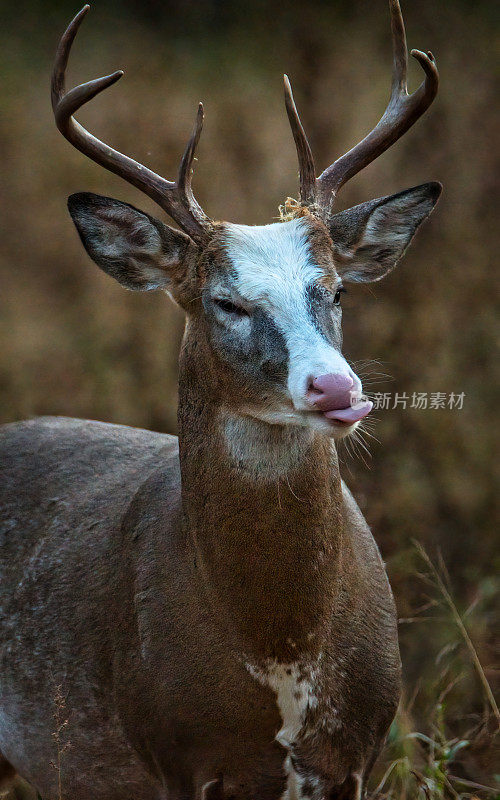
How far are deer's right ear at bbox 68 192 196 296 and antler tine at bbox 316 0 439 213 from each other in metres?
0.55

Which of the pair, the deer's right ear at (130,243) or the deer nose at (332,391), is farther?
the deer's right ear at (130,243)

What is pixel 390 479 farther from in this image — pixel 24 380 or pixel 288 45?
pixel 288 45

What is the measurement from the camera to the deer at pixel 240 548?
11.3 feet

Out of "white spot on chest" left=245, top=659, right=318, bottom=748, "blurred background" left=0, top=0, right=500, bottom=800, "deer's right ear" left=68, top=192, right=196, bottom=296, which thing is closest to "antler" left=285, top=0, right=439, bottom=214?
"deer's right ear" left=68, top=192, right=196, bottom=296

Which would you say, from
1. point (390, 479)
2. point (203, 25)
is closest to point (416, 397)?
point (390, 479)

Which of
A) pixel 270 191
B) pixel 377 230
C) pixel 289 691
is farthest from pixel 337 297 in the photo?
pixel 270 191

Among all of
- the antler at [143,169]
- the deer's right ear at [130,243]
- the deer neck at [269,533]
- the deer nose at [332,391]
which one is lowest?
the deer neck at [269,533]

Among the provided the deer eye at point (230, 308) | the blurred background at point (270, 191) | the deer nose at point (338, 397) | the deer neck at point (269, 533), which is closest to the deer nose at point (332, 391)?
the deer nose at point (338, 397)

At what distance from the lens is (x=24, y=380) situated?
8.43 m

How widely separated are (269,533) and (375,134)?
1.55 m

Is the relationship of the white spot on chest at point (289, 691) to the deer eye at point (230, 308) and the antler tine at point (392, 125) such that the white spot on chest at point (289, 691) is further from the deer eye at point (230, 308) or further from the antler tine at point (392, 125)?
the antler tine at point (392, 125)

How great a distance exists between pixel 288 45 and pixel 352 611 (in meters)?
6.16

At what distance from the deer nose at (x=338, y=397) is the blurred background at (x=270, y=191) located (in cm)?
429

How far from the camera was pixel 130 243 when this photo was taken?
12.8 feet
